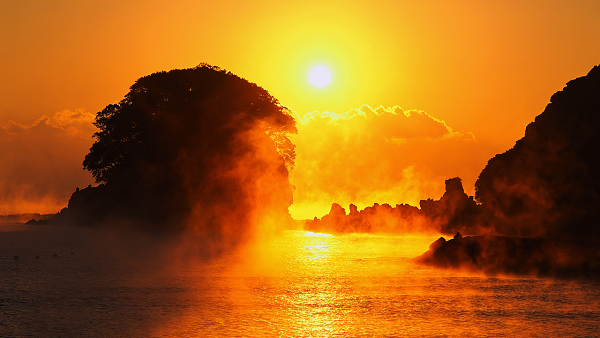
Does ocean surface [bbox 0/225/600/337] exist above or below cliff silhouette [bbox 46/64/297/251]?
below

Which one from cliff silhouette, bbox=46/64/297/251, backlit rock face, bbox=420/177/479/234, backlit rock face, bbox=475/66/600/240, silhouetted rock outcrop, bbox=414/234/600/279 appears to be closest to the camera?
silhouetted rock outcrop, bbox=414/234/600/279

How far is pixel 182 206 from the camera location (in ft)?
155

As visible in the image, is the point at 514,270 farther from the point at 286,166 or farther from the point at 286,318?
the point at 286,166

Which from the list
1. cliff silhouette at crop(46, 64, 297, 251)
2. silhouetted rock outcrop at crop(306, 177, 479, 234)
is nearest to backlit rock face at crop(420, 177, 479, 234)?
silhouetted rock outcrop at crop(306, 177, 479, 234)

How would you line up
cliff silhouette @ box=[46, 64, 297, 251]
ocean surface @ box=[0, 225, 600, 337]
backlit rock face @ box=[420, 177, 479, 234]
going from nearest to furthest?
1. ocean surface @ box=[0, 225, 600, 337]
2. cliff silhouette @ box=[46, 64, 297, 251]
3. backlit rock face @ box=[420, 177, 479, 234]

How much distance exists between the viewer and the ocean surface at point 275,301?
33.1ft

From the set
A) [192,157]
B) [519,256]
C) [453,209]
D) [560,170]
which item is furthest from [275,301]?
[453,209]

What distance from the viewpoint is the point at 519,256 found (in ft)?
75.9

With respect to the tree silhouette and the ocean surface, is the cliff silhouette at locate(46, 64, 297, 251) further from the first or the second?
the ocean surface

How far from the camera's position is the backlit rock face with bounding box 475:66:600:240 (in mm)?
33906

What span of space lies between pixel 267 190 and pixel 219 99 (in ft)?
31.5

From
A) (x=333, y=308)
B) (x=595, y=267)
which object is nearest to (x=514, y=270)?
(x=595, y=267)

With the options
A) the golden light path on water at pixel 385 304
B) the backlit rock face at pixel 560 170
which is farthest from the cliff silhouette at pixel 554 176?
the golden light path on water at pixel 385 304

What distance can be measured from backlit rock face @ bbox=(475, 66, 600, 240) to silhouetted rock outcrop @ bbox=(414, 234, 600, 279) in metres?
12.6
